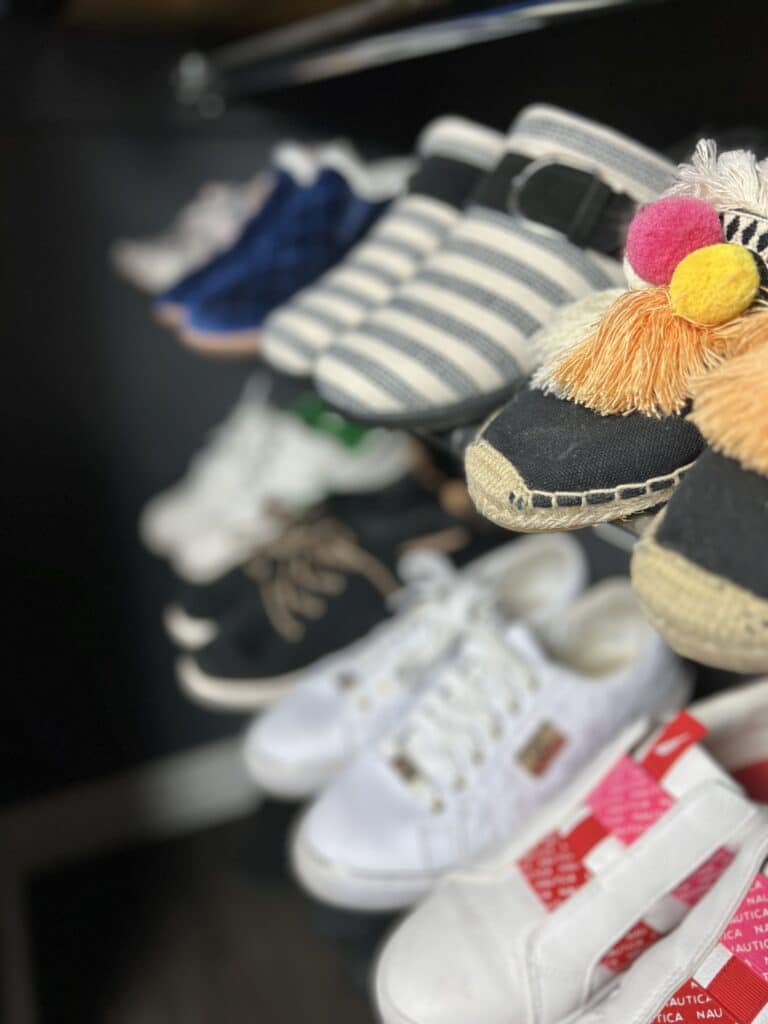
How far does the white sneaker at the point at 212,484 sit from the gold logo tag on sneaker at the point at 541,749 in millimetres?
562

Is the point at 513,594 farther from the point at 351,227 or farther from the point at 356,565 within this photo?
the point at 351,227

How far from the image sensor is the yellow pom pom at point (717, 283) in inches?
10.3

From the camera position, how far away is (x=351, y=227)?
0.65 metres

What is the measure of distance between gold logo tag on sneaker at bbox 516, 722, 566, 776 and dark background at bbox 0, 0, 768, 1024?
0.22m

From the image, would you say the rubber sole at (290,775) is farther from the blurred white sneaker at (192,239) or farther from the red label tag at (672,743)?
the blurred white sneaker at (192,239)

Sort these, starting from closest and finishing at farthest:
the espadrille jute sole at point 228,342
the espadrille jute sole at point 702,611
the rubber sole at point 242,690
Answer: the espadrille jute sole at point 702,611, the espadrille jute sole at point 228,342, the rubber sole at point 242,690

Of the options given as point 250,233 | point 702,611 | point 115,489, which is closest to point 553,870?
point 702,611

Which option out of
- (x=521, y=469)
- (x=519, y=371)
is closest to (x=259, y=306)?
(x=519, y=371)

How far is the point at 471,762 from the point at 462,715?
3 centimetres

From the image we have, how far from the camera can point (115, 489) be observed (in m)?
1.15

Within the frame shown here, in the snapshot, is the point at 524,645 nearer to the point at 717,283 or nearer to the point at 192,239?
the point at 717,283

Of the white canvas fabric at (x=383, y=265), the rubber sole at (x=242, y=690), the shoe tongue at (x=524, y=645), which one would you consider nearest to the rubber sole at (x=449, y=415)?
the white canvas fabric at (x=383, y=265)

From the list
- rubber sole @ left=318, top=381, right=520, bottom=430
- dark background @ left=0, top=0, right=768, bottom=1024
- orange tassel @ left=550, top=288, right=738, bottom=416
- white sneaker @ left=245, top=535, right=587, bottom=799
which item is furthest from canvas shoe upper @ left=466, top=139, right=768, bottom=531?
dark background @ left=0, top=0, right=768, bottom=1024

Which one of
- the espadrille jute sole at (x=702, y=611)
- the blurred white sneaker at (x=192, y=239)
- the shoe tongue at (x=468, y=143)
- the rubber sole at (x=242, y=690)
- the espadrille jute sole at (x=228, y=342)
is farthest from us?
the blurred white sneaker at (x=192, y=239)
